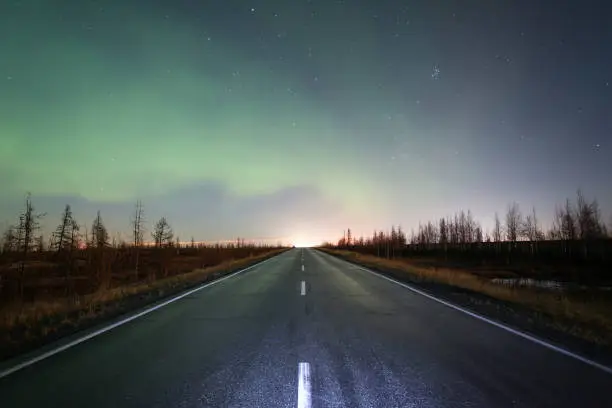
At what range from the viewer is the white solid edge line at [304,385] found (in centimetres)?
431

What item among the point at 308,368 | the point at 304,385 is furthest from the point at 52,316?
the point at 304,385

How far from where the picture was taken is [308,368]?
5.62 meters

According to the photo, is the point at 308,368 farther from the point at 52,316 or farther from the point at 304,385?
the point at 52,316

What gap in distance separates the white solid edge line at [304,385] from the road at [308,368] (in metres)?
0.02

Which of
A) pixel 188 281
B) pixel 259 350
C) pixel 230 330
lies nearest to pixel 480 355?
pixel 259 350

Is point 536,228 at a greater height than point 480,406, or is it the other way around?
point 536,228

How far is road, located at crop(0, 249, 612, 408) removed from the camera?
4480 millimetres

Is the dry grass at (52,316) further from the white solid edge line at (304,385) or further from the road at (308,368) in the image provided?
the white solid edge line at (304,385)

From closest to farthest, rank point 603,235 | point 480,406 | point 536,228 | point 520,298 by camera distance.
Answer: point 480,406
point 520,298
point 603,235
point 536,228

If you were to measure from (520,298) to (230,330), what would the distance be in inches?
387

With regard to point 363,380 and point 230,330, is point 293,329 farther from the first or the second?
point 363,380

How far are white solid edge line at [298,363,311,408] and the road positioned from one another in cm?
2

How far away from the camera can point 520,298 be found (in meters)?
13.9

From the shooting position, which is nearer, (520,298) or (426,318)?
(426,318)
